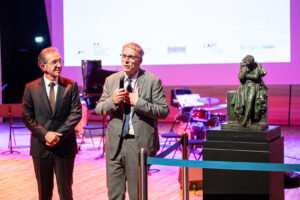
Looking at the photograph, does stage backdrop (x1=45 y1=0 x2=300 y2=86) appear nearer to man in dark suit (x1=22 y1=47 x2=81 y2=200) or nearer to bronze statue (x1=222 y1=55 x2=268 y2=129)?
bronze statue (x1=222 y1=55 x2=268 y2=129)

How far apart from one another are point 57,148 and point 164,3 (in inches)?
266

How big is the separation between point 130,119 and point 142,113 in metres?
0.13

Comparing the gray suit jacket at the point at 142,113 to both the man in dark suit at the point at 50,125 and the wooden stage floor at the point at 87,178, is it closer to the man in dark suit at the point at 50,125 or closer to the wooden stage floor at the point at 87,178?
the man in dark suit at the point at 50,125

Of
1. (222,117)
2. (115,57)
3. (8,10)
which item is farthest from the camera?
(8,10)

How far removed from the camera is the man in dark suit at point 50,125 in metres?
3.18

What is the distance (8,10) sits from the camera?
13.1 meters

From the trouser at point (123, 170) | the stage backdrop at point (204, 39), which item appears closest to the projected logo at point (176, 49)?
the stage backdrop at point (204, 39)

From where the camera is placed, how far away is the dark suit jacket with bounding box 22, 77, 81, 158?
3195 mm

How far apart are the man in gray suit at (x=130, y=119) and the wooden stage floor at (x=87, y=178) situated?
5.45ft

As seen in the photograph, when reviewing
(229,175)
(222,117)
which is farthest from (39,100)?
(222,117)

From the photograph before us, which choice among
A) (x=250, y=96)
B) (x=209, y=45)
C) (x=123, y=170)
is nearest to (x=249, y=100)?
(x=250, y=96)

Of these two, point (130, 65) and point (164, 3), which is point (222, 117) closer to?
point (164, 3)

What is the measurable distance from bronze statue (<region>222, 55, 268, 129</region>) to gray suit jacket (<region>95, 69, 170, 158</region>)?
544 millimetres

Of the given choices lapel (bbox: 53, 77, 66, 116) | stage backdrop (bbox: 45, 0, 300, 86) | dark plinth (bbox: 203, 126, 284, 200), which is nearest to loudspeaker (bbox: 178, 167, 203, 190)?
dark plinth (bbox: 203, 126, 284, 200)
